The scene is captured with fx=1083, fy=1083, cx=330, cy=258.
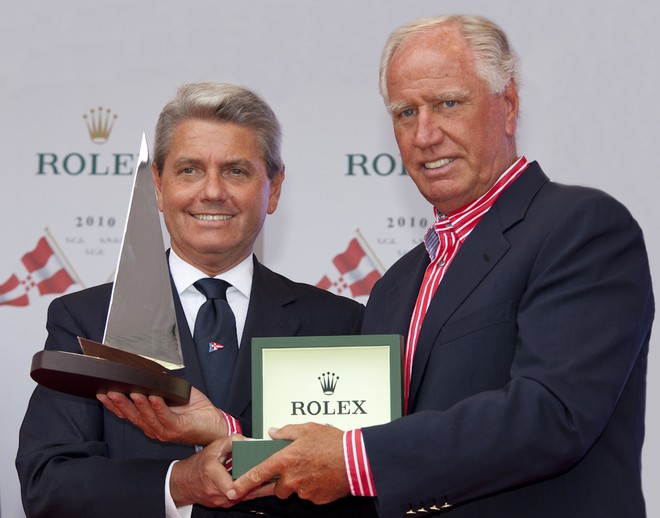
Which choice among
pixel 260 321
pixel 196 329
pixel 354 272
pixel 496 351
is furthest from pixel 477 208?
pixel 354 272

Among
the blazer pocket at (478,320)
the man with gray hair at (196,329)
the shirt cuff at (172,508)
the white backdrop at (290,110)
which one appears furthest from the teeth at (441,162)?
the white backdrop at (290,110)

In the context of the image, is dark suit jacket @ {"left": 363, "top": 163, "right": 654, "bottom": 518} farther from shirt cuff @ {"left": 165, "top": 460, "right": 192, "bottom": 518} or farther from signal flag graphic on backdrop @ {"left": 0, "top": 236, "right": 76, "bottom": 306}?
signal flag graphic on backdrop @ {"left": 0, "top": 236, "right": 76, "bottom": 306}

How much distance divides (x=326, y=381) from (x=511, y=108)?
2.38 ft

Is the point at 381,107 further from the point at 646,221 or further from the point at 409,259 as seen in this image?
the point at 409,259

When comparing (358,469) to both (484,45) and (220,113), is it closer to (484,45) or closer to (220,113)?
(484,45)

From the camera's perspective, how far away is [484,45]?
2.19 meters

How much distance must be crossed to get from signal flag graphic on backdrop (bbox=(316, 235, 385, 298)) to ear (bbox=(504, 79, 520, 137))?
1334 mm

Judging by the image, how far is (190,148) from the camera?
2.54 metres

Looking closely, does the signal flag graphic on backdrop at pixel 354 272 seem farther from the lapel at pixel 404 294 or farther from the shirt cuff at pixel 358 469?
the shirt cuff at pixel 358 469

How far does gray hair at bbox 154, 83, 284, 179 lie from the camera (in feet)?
8.41

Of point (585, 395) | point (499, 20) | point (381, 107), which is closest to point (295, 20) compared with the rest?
point (381, 107)

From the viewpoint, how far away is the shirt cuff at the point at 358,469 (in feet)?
6.02

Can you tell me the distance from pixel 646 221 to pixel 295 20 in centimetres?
134

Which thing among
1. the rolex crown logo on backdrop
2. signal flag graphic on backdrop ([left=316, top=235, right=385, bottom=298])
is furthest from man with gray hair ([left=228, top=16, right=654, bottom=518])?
the rolex crown logo on backdrop
